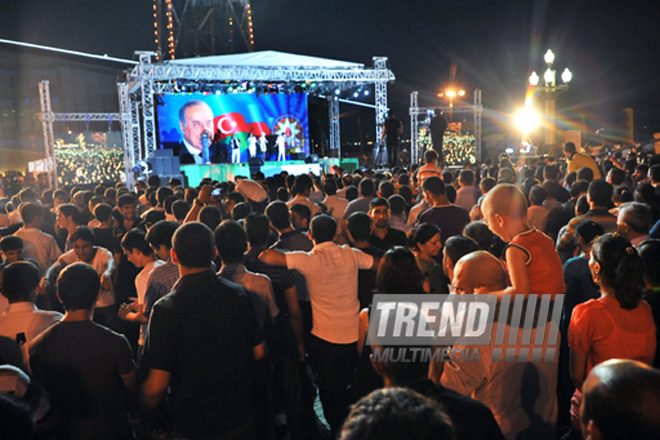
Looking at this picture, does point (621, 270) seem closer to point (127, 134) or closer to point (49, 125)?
point (49, 125)

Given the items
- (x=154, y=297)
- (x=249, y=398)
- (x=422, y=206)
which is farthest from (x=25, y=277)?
(x=422, y=206)

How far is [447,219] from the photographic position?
547 centimetres

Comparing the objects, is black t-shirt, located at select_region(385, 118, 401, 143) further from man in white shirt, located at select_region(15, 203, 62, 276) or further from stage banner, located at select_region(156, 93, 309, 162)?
stage banner, located at select_region(156, 93, 309, 162)

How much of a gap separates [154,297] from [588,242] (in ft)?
10.8

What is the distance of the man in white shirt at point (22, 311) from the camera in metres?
3.23

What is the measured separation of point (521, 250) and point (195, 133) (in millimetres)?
Result: 22930

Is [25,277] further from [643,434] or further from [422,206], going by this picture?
[422,206]

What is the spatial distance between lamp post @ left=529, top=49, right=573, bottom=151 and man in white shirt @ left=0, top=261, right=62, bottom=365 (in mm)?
14824

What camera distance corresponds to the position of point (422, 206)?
21.9 feet

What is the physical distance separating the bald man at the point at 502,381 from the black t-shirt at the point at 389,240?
2.29m

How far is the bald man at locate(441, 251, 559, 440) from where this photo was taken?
2.61 metres

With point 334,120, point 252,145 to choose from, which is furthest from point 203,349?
point 334,120

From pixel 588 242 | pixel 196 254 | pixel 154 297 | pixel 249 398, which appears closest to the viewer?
pixel 196 254

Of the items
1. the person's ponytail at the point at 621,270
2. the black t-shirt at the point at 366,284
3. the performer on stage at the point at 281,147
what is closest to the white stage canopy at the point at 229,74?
the performer on stage at the point at 281,147
